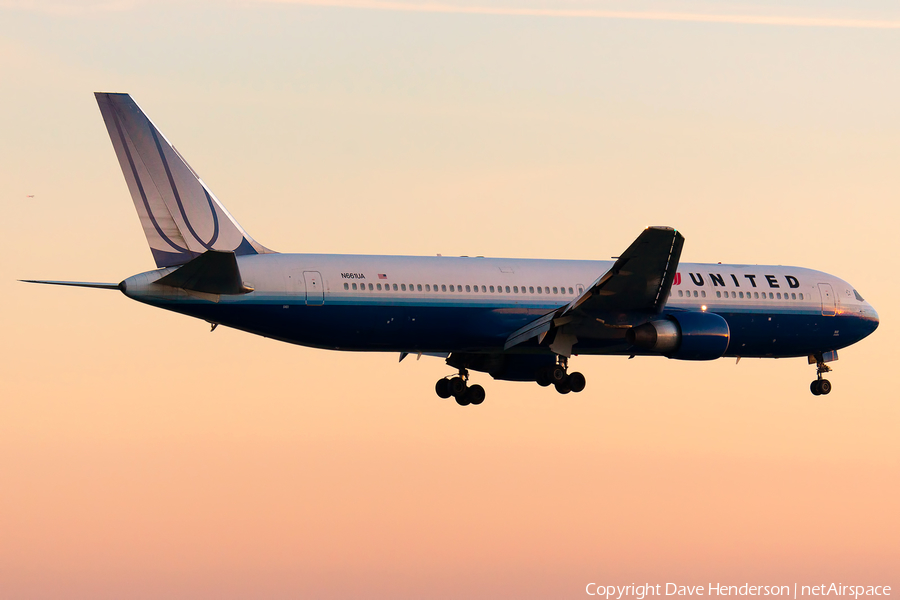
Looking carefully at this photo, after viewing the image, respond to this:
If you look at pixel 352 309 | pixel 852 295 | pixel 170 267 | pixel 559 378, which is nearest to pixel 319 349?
pixel 352 309

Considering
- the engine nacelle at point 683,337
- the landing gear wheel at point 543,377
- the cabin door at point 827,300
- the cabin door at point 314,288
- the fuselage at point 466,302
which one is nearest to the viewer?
the fuselage at point 466,302

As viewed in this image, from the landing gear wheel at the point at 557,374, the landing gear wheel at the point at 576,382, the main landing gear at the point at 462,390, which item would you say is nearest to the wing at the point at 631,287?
the landing gear wheel at the point at 557,374

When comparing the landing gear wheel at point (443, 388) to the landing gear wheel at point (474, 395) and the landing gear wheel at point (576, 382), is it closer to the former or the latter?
the landing gear wheel at point (474, 395)

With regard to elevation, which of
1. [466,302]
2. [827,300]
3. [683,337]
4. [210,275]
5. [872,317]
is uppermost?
[872,317]

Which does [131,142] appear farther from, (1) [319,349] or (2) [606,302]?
(2) [606,302]

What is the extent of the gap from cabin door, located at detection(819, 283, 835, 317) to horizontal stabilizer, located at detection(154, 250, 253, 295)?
2029 centimetres

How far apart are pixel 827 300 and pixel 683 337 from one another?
329 inches

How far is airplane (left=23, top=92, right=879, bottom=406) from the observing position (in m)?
35.1

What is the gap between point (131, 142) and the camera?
115 ft

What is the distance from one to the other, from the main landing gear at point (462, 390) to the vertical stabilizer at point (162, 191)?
31.6 feet

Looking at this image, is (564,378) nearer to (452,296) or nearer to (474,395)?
(474,395)

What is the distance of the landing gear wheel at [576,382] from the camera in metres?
39.6

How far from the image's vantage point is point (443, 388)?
42.3m

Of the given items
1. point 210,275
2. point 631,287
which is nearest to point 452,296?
point 631,287
